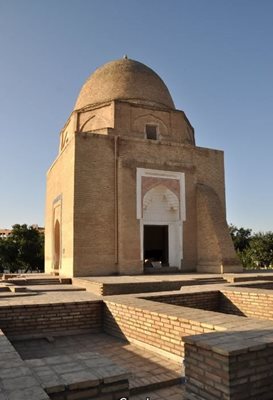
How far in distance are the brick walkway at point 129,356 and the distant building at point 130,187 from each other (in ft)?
19.0

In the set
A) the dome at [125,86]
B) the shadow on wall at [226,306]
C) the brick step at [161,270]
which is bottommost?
the shadow on wall at [226,306]

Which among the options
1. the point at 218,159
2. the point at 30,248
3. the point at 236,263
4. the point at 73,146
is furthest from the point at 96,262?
the point at 30,248

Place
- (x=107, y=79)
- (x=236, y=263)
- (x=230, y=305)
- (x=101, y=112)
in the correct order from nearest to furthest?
1. (x=230, y=305)
2. (x=236, y=263)
3. (x=101, y=112)
4. (x=107, y=79)

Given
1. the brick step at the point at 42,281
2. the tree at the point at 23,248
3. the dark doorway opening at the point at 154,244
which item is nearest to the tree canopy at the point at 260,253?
the dark doorway opening at the point at 154,244

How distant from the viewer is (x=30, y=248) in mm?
26484

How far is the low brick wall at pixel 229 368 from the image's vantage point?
265 cm

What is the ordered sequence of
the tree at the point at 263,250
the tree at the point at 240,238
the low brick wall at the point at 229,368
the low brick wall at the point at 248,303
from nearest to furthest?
the low brick wall at the point at 229,368, the low brick wall at the point at 248,303, the tree at the point at 263,250, the tree at the point at 240,238

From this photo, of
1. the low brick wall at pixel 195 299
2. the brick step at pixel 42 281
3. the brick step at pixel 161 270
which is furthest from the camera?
the brick step at pixel 161 270

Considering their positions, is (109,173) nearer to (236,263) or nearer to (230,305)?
(236,263)

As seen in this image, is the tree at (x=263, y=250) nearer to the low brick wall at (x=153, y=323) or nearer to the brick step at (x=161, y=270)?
the brick step at (x=161, y=270)

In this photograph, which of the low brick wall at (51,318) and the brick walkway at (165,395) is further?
the low brick wall at (51,318)

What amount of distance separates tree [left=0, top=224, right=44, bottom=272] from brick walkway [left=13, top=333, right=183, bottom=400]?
72.5 feet

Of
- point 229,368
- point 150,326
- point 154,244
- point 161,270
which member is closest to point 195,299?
point 150,326

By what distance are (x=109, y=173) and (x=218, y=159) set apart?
4.64 m
